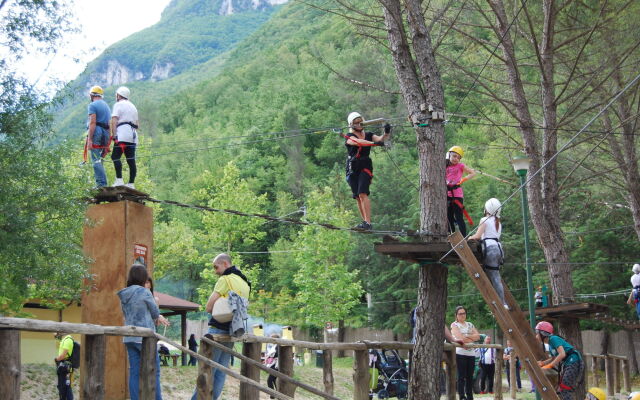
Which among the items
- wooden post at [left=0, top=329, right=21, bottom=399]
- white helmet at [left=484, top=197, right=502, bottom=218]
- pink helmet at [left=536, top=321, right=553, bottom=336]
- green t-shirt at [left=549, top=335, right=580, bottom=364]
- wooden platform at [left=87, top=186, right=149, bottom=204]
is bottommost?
green t-shirt at [left=549, top=335, right=580, bottom=364]

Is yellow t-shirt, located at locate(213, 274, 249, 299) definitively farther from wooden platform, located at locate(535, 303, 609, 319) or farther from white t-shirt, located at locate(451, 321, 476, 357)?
wooden platform, located at locate(535, 303, 609, 319)

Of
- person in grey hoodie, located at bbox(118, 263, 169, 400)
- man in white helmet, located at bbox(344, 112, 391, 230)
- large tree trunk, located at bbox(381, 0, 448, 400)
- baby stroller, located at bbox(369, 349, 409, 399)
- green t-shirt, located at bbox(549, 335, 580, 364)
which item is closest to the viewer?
person in grey hoodie, located at bbox(118, 263, 169, 400)

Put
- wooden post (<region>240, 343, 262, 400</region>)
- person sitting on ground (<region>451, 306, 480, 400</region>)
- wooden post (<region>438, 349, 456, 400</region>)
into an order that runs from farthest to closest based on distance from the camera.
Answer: person sitting on ground (<region>451, 306, 480, 400</region>)
wooden post (<region>438, 349, 456, 400</region>)
wooden post (<region>240, 343, 262, 400</region>)

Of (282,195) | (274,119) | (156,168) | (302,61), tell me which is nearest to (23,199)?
(282,195)

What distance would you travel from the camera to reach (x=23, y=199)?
39.4 feet

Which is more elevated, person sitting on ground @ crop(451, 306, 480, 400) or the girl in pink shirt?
the girl in pink shirt

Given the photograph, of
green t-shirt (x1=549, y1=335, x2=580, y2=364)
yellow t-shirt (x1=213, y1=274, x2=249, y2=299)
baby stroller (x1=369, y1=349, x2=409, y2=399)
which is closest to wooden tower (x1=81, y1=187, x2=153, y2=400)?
yellow t-shirt (x1=213, y1=274, x2=249, y2=299)

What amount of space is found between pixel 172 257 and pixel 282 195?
31.1m

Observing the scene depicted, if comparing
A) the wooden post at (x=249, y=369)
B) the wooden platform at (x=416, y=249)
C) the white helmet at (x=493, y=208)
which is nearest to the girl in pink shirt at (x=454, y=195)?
the white helmet at (x=493, y=208)

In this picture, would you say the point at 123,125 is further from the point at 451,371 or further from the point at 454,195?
the point at 451,371

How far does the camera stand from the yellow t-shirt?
852cm

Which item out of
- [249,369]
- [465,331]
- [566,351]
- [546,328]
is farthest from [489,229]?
[249,369]

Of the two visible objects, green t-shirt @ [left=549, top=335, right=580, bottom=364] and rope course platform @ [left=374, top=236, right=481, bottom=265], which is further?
green t-shirt @ [left=549, top=335, right=580, bottom=364]

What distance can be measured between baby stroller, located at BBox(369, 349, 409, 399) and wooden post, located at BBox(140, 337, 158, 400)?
36.6ft
